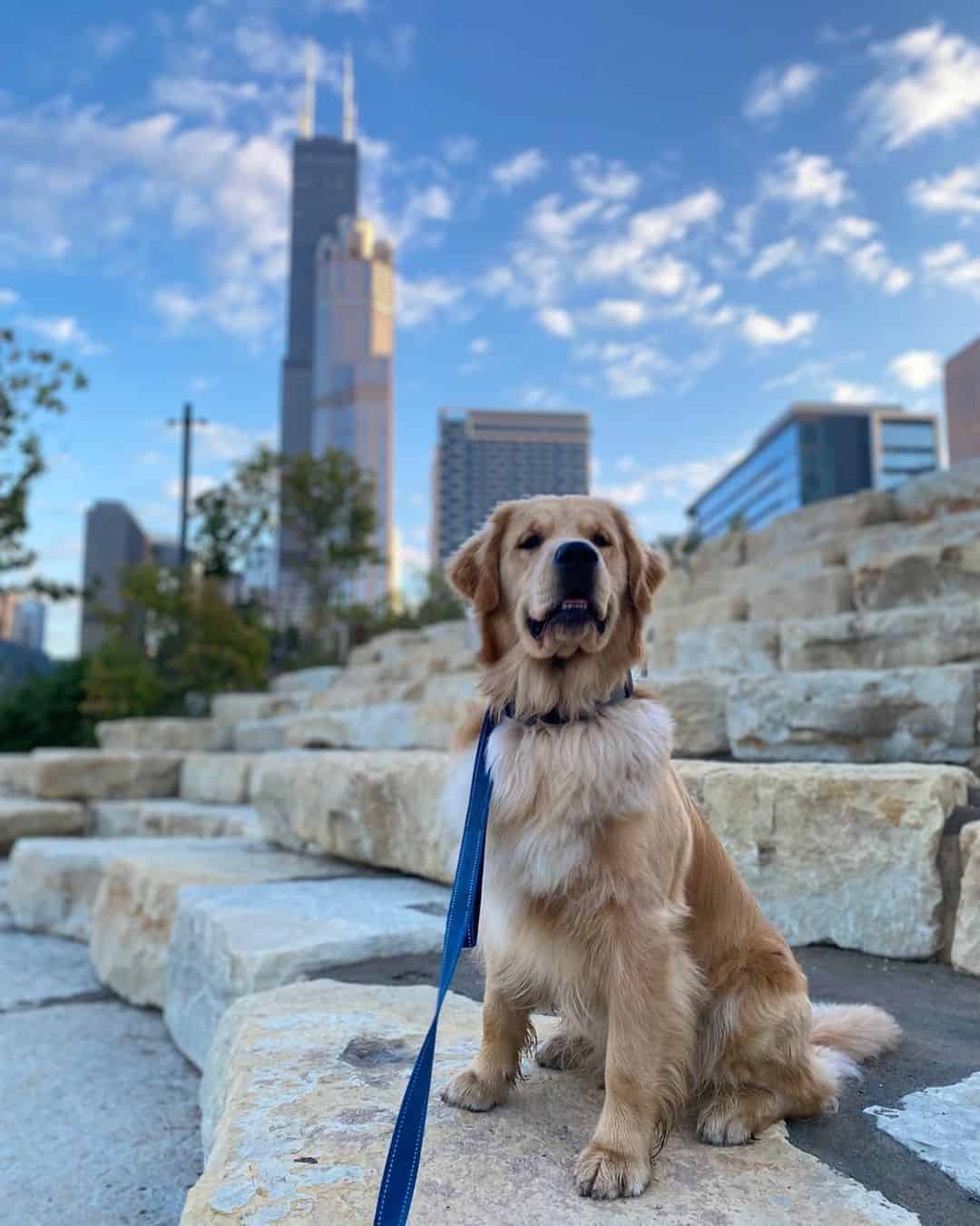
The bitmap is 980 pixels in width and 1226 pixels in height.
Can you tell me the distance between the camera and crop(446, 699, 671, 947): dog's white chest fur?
1762 mm

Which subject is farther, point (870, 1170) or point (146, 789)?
point (146, 789)

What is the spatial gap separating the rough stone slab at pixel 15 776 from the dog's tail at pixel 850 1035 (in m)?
8.34

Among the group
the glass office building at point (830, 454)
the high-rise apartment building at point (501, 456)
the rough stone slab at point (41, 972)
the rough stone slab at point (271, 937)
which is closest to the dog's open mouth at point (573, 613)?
the rough stone slab at point (271, 937)

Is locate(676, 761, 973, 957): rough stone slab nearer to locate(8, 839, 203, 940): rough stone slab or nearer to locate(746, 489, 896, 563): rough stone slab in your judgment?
locate(8, 839, 203, 940): rough stone slab

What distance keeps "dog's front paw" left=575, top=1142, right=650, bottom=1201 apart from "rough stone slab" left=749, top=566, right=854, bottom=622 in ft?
16.1

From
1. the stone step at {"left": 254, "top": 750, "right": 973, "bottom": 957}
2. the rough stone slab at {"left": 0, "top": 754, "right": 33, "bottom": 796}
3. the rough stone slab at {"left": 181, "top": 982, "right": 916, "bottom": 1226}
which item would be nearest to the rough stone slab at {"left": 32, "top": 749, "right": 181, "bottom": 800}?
the rough stone slab at {"left": 0, "top": 754, "right": 33, "bottom": 796}

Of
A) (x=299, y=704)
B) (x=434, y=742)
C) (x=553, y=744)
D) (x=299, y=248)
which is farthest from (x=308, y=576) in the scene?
(x=299, y=248)

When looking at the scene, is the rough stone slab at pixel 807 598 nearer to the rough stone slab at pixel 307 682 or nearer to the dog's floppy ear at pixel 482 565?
the dog's floppy ear at pixel 482 565

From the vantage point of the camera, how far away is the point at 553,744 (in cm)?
188

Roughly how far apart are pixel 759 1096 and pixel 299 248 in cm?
8241

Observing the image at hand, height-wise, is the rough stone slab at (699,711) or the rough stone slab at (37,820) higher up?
the rough stone slab at (699,711)

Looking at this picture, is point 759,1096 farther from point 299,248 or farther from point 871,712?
point 299,248

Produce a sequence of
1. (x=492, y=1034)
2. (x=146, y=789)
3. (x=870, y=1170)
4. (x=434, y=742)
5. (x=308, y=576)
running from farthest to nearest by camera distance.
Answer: (x=308, y=576) → (x=146, y=789) → (x=434, y=742) → (x=492, y=1034) → (x=870, y=1170)

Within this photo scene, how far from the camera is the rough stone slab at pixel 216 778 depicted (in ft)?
24.3
